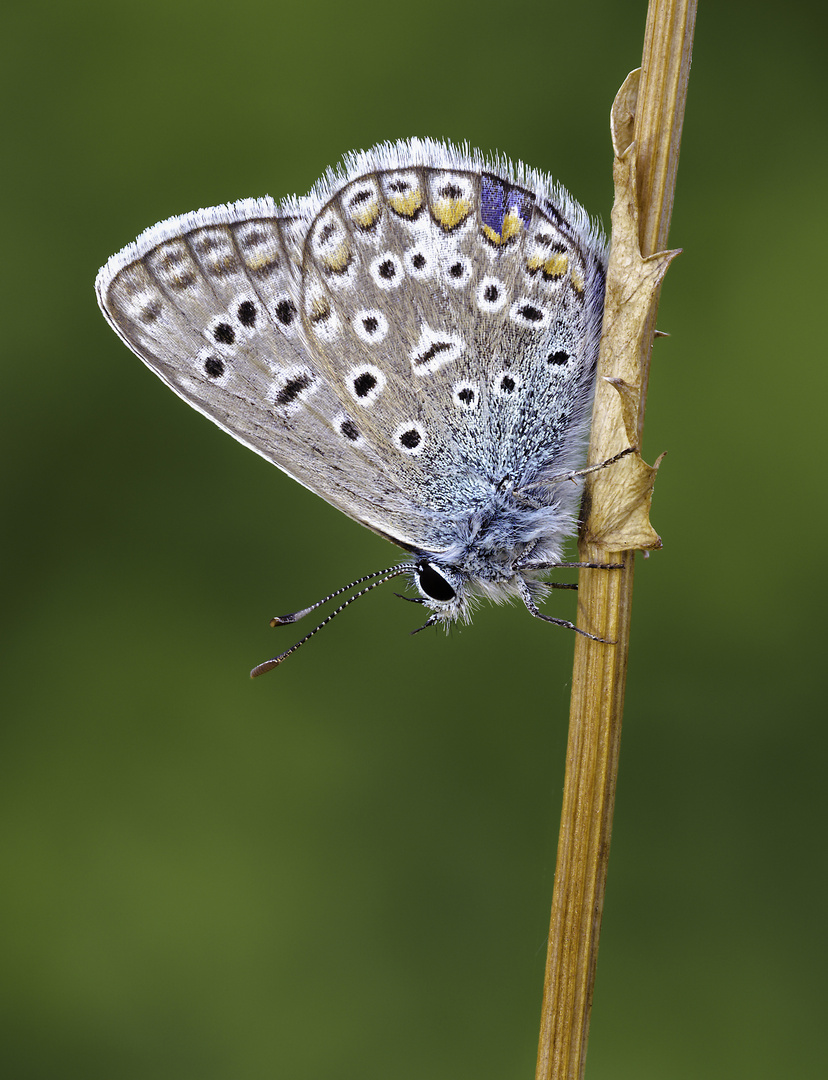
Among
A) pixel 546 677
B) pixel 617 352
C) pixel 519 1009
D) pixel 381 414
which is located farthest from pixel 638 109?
pixel 519 1009

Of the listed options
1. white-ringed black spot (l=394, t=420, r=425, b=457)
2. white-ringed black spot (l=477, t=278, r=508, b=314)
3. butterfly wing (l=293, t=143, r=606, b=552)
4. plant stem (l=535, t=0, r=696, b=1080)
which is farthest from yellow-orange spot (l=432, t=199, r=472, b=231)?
plant stem (l=535, t=0, r=696, b=1080)

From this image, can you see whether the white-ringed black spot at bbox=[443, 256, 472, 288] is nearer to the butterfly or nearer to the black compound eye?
the butterfly

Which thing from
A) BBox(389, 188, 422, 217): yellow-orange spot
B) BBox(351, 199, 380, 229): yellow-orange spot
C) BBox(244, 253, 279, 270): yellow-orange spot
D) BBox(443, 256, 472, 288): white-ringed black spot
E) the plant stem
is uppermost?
BBox(389, 188, 422, 217): yellow-orange spot

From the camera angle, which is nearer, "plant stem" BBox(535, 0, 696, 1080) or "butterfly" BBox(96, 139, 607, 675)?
"plant stem" BBox(535, 0, 696, 1080)

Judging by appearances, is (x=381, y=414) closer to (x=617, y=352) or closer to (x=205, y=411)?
(x=205, y=411)

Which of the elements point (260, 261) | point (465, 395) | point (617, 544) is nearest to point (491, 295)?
point (465, 395)

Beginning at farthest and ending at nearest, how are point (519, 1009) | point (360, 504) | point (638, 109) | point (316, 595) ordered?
point (316, 595) → point (519, 1009) → point (360, 504) → point (638, 109)
